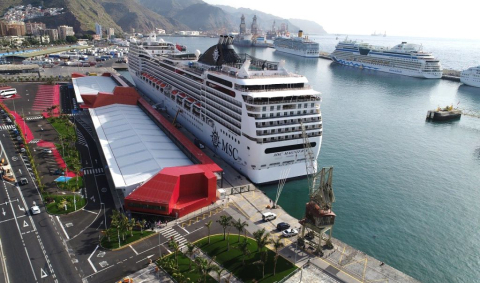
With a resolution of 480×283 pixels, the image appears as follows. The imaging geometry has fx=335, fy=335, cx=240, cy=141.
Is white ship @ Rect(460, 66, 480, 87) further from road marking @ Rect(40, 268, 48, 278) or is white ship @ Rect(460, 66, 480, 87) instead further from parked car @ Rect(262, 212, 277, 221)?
road marking @ Rect(40, 268, 48, 278)

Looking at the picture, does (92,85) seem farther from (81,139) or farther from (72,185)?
(72,185)

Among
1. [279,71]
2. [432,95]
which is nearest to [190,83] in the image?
[279,71]

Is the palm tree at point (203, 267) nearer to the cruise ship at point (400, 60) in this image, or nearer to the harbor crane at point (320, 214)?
the harbor crane at point (320, 214)

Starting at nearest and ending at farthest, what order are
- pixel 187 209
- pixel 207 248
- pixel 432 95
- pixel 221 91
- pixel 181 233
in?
pixel 207 248 < pixel 181 233 < pixel 187 209 < pixel 221 91 < pixel 432 95

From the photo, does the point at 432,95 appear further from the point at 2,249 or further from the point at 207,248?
the point at 2,249

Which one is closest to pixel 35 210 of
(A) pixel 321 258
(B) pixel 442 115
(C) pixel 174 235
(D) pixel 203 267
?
(C) pixel 174 235

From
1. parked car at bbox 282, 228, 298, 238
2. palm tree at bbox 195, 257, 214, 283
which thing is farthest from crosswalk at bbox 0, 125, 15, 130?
parked car at bbox 282, 228, 298, 238
